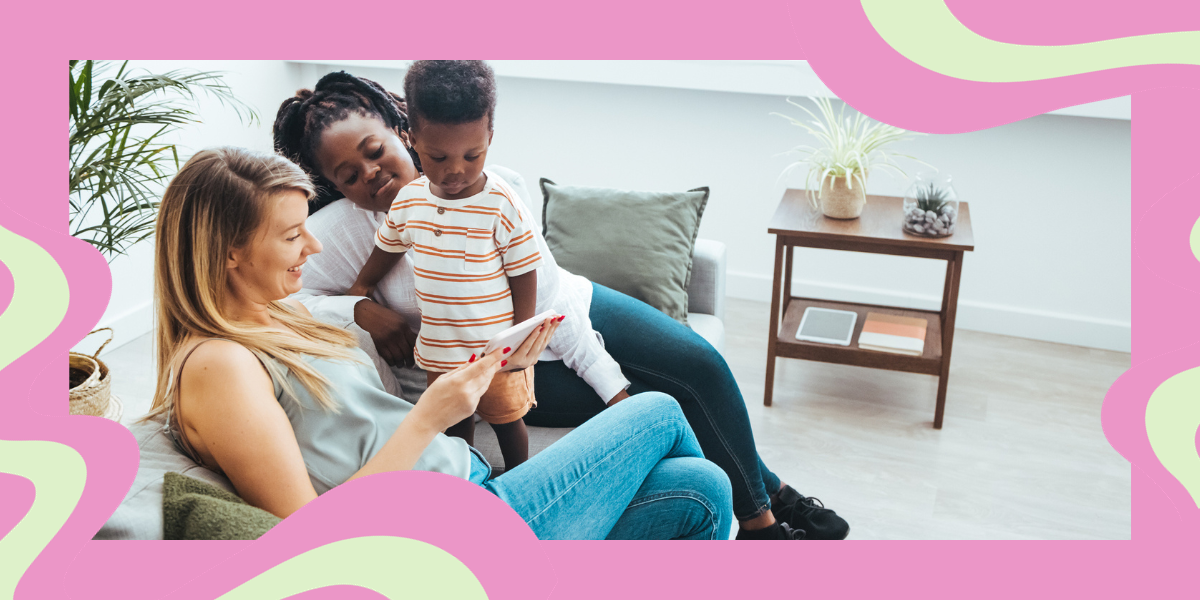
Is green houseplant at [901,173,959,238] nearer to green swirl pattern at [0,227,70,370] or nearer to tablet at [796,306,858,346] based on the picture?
tablet at [796,306,858,346]

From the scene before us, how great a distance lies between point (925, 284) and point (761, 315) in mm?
608

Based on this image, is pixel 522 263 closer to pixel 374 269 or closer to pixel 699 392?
pixel 374 269

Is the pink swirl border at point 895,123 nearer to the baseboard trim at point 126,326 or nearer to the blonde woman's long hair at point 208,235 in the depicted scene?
the blonde woman's long hair at point 208,235

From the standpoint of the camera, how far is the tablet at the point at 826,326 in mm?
2502

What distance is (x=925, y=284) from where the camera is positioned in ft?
10.3

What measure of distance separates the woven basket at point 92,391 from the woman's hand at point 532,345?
1.24m

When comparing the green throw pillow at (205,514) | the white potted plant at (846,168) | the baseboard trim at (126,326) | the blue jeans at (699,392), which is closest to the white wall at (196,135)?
the baseboard trim at (126,326)

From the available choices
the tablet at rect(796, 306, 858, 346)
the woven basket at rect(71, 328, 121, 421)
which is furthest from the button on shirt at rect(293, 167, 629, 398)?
the tablet at rect(796, 306, 858, 346)

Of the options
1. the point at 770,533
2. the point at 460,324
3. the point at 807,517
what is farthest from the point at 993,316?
the point at 460,324

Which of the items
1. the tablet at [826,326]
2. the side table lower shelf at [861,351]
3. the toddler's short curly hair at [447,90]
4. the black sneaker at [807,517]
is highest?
the toddler's short curly hair at [447,90]

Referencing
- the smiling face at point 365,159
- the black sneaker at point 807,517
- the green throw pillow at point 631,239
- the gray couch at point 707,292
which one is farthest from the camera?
the gray couch at point 707,292

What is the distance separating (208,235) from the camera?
87 cm
